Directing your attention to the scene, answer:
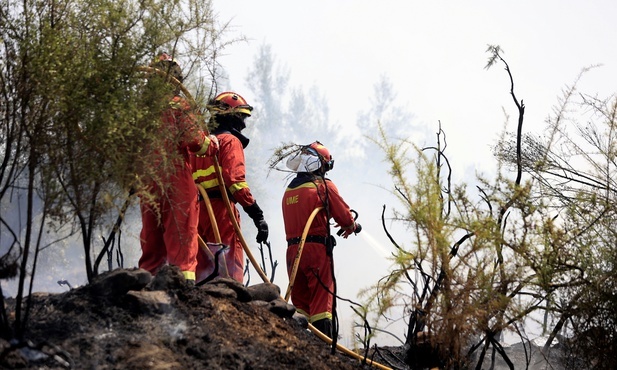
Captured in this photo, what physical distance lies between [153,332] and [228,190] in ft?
10.6

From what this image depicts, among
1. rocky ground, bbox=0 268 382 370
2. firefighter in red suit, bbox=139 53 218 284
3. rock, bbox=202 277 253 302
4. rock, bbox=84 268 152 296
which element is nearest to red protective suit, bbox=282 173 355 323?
firefighter in red suit, bbox=139 53 218 284

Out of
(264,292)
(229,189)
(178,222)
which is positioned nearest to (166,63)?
(178,222)

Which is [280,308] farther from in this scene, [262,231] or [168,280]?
[262,231]

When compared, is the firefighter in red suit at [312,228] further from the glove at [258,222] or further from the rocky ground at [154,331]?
the rocky ground at [154,331]

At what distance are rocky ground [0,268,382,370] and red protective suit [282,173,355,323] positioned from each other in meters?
2.69

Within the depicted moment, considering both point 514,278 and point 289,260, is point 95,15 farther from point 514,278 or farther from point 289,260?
point 289,260

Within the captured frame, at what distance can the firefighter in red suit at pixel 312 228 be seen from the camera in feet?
A: 27.2

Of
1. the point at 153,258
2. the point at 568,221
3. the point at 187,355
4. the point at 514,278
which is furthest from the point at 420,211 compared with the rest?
the point at 153,258

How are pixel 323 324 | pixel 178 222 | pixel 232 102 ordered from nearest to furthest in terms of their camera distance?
pixel 178 222
pixel 232 102
pixel 323 324

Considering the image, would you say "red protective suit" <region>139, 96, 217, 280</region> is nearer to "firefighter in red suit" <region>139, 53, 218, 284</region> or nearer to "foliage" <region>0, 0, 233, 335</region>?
"firefighter in red suit" <region>139, 53, 218, 284</region>

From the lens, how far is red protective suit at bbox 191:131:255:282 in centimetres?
760

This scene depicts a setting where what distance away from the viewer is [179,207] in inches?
227

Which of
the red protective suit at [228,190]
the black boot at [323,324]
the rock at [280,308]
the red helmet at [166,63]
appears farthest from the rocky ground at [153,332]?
the black boot at [323,324]

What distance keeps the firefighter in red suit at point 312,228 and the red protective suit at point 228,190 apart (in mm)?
782
